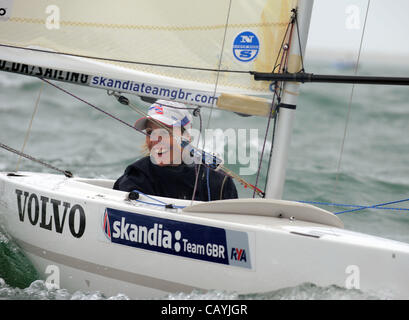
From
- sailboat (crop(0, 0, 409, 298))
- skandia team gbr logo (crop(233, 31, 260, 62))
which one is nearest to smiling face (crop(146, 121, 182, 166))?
sailboat (crop(0, 0, 409, 298))

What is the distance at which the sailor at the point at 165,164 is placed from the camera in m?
2.91

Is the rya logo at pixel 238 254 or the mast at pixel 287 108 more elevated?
the mast at pixel 287 108

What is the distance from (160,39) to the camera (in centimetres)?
274

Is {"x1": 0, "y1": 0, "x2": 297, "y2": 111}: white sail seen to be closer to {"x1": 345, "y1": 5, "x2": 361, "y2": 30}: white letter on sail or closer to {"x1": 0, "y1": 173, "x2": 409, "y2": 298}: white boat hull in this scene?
{"x1": 345, "y1": 5, "x2": 361, "y2": 30}: white letter on sail

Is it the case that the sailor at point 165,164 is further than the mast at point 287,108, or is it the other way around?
the sailor at point 165,164

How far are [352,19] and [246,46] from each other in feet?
1.59

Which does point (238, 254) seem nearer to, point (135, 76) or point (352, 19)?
point (135, 76)

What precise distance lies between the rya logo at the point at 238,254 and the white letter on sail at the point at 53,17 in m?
1.28

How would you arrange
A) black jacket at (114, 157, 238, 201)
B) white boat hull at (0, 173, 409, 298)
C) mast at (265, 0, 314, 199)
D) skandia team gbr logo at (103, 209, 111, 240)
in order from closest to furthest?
white boat hull at (0, 173, 409, 298) < skandia team gbr logo at (103, 209, 111, 240) < mast at (265, 0, 314, 199) < black jacket at (114, 157, 238, 201)

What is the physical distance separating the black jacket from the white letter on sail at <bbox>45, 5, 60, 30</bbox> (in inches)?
28.2

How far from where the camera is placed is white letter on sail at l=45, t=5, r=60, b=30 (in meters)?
2.74

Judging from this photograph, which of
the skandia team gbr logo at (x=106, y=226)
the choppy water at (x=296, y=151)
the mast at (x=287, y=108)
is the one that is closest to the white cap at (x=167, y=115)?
the mast at (x=287, y=108)

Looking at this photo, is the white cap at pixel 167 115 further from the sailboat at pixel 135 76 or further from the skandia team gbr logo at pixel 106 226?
the skandia team gbr logo at pixel 106 226

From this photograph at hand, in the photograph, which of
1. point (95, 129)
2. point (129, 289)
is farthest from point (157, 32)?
point (95, 129)
